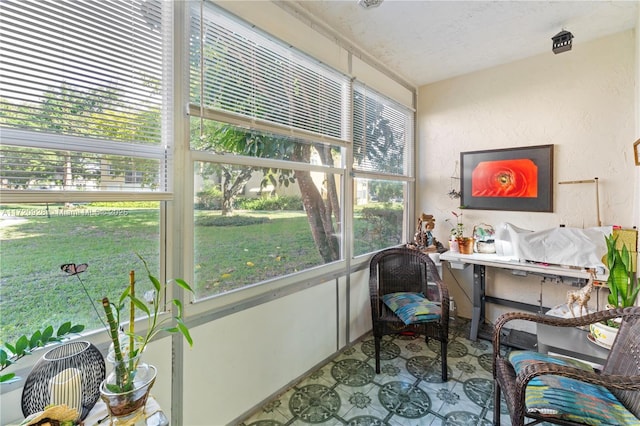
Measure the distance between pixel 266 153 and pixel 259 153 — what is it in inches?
2.2

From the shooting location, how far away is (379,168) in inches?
116

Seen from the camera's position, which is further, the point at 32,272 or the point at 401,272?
the point at 401,272

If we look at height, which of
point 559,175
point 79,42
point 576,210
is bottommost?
point 576,210

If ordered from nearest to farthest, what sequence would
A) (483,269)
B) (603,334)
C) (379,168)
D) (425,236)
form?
(603,334), (483,269), (379,168), (425,236)

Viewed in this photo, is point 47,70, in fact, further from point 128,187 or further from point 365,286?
point 365,286

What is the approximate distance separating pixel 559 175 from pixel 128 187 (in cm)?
350

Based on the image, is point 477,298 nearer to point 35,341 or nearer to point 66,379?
point 66,379

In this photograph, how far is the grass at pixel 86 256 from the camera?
1082 millimetres

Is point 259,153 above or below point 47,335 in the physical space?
above

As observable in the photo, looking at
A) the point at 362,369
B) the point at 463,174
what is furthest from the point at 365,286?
the point at 463,174

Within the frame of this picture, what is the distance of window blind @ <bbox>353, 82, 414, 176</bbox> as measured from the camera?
2662 millimetres

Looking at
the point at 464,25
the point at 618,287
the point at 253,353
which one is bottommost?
the point at 253,353

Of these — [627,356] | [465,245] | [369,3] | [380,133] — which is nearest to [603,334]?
[627,356]

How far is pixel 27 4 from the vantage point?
3.50 feet
